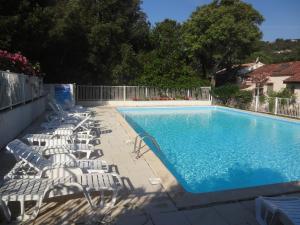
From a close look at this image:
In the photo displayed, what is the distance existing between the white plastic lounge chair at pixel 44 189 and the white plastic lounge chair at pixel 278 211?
188cm

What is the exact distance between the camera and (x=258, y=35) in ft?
84.9

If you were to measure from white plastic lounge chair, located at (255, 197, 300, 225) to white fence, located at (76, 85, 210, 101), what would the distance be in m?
18.2

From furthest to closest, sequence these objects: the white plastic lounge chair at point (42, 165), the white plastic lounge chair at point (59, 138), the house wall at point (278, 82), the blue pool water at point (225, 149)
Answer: the house wall at point (278, 82)
the blue pool water at point (225, 149)
the white plastic lounge chair at point (59, 138)
the white plastic lounge chair at point (42, 165)

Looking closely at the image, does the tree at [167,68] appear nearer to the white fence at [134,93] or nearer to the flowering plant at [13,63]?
the white fence at [134,93]

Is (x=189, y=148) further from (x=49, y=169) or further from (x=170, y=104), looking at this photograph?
(x=170, y=104)

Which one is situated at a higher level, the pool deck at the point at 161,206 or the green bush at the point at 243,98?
the green bush at the point at 243,98

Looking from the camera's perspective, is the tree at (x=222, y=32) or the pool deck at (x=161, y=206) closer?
the pool deck at (x=161, y=206)

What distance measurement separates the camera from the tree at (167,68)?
21.9m

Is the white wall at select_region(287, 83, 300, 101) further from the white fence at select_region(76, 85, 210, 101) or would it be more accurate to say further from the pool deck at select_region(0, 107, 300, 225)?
the pool deck at select_region(0, 107, 300, 225)

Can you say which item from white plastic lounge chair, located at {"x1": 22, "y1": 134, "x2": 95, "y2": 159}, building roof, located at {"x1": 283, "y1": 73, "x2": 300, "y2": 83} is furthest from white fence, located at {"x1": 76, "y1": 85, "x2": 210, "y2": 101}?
white plastic lounge chair, located at {"x1": 22, "y1": 134, "x2": 95, "y2": 159}

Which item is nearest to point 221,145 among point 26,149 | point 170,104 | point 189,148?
point 189,148

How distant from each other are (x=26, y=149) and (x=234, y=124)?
11.1 metres

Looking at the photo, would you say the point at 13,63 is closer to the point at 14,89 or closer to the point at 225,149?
the point at 14,89

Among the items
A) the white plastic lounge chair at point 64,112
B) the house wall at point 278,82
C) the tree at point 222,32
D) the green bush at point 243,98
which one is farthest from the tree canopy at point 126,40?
the white plastic lounge chair at point 64,112
